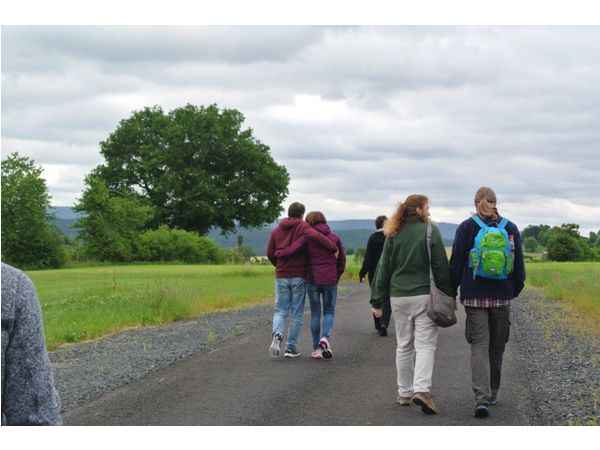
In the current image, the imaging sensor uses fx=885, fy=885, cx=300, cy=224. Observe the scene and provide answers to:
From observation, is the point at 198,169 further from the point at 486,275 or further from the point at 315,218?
the point at 486,275

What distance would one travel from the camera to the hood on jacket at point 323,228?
1386 centimetres

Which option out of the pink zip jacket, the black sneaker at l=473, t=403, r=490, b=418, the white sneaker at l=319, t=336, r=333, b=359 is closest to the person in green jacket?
the black sneaker at l=473, t=403, r=490, b=418

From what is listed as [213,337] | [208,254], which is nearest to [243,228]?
[208,254]

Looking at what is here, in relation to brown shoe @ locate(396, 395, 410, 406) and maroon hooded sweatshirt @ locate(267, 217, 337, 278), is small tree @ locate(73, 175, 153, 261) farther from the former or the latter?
brown shoe @ locate(396, 395, 410, 406)

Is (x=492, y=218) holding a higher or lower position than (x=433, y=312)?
higher

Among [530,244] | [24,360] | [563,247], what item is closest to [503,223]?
[24,360]

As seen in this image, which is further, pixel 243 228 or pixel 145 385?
pixel 243 228

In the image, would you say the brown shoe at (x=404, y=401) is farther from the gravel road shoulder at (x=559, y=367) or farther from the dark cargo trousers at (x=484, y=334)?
the gravel road shoulder at (x=559, y=367)

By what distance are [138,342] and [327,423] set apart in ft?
27.4

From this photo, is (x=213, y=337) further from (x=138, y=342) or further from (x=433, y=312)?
(x=433, y=312)

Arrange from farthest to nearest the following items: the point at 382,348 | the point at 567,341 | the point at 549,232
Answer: the point at 549,232 → the point at 567,341 → the point at 382,348

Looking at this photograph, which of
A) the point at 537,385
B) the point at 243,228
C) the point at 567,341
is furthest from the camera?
the point at 243,228

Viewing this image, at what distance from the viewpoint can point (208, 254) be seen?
242ft

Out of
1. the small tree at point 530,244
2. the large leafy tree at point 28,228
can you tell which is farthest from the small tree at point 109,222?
the small tree at point 530,244
